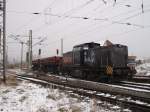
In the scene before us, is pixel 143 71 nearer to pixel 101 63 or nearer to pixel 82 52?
pixel 82 52

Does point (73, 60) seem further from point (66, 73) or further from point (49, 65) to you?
point (49, 65)

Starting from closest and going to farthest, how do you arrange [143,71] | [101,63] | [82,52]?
[101,63]
[82,52]
[143,71]

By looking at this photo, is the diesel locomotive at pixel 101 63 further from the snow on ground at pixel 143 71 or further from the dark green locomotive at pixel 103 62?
the snow on ground at pixel 143 71

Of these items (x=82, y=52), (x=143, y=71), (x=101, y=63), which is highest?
(x=82, y=52)

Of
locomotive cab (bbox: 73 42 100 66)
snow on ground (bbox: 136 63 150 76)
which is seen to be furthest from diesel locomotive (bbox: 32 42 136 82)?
snow on ground (bbox: 136 63 150 76)

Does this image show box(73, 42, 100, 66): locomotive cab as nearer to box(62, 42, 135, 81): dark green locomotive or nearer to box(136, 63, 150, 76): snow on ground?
box(62, 42, 135, 81): dark green locomotive

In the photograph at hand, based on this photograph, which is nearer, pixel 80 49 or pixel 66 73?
pixel 80 49

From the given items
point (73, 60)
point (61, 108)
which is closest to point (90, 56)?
point (73, 60)

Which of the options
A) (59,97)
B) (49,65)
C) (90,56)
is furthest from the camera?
(49,65)

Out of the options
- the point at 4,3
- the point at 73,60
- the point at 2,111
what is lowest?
the point at 2,111

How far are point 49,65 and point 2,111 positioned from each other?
29.0 metres

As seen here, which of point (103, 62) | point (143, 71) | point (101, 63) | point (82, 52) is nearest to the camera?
point (103, 62)

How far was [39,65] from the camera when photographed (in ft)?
147

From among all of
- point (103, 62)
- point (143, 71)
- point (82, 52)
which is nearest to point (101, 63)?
point (103, 62)
